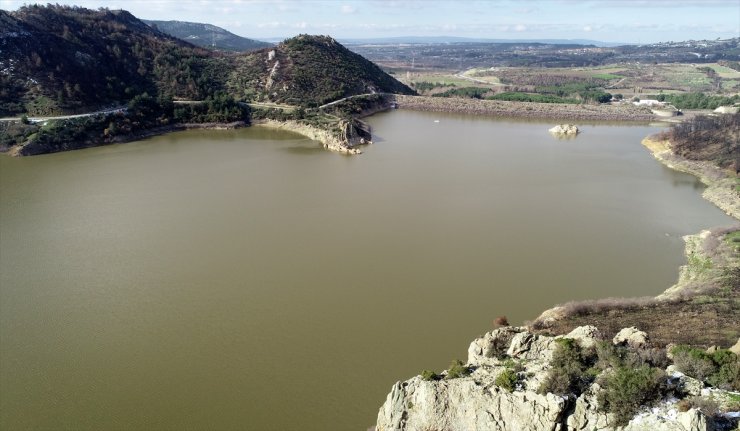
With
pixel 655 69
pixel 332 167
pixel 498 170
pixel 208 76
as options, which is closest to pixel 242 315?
pixel 332 167

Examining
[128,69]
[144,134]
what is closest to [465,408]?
[144,134]

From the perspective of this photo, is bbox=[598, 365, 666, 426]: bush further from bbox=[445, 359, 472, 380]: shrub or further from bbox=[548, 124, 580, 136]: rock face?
bbox=[548, 124, 580, 136]: rock face

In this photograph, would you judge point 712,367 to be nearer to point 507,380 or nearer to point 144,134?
point 507,380

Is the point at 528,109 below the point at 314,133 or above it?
above

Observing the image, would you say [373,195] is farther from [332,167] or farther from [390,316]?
[390,316]

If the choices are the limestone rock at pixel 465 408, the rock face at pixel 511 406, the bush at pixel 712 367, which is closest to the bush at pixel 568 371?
the rock face at pixel 511 406

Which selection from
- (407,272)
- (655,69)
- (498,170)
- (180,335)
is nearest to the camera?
(180,335)

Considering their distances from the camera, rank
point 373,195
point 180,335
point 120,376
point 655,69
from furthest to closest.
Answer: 1. point 655,69
2. point 373,195
3. point 180,335
4. point 120,376

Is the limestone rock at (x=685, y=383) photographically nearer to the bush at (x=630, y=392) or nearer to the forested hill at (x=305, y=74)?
Answer: the bush at (x=630, y=392)
